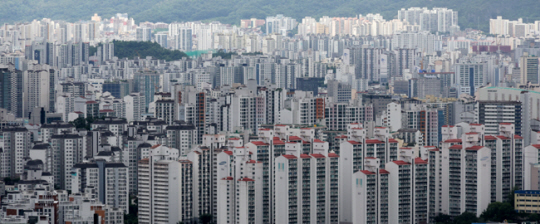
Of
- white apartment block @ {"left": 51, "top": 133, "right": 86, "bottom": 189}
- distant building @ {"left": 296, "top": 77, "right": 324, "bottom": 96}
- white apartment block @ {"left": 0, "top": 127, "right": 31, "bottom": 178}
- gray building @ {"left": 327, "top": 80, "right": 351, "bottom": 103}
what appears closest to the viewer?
white apartment block @ {"left": 51, "top": 133, "right": 86, "bottom": 189}

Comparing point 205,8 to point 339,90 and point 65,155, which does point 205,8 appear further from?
point 65,155

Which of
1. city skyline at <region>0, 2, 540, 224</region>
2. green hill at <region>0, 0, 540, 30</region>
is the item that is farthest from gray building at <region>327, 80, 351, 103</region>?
green hill at <region>0, 0, 540, 30</region>

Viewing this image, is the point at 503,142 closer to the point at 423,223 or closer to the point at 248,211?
the point at 423,223

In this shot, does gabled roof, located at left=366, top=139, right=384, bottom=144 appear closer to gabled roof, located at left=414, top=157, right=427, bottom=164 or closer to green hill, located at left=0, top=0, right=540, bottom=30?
gabled roof, located at left=414, top=157, right=427, bottom=164

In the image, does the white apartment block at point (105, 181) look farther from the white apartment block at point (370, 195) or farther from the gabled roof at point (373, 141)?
the white apartment block at point (370, 195)

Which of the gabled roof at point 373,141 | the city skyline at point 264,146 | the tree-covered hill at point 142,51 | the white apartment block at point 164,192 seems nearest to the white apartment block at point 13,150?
the city skyline at point 264,146
